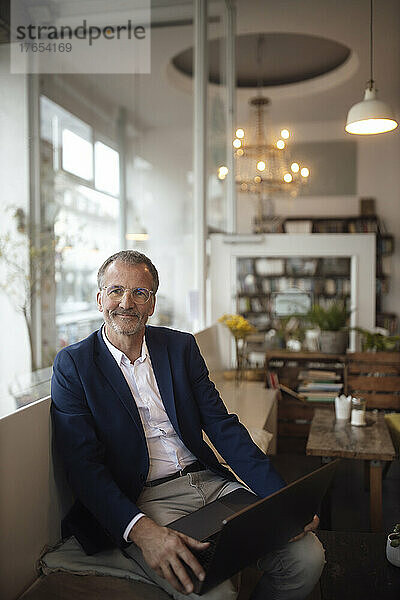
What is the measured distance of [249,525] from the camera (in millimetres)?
1528

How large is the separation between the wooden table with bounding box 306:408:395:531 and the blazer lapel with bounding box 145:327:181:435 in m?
1.16

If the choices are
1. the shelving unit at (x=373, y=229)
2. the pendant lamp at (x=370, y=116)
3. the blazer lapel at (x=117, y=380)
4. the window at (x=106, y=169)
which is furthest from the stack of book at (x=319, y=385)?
the shelving unit at (x=373, y=229)

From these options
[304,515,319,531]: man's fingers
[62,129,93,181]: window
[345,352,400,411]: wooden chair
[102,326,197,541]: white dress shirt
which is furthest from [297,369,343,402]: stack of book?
[62,129,93,181]: window

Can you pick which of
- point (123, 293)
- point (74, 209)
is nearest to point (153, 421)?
point (123, 293)

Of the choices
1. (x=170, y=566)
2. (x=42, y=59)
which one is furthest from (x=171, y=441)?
(x=42, y=59)

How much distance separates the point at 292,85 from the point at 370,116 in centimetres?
494

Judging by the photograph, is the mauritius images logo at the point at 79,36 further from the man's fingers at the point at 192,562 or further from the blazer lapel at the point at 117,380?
the man's fingers at the point at 192,562

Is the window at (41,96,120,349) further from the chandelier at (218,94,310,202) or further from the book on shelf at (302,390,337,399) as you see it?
the book on shelf at (302,390,337,399)

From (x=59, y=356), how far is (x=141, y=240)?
6929 millimetres

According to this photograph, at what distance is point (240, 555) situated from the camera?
A: 1580 mm

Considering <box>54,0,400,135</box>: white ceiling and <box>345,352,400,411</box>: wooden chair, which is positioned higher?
<box>54,0,400,135</box>: white ceiling

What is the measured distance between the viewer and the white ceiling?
552 centimetres

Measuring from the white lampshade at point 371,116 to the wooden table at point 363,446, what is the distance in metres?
1.82

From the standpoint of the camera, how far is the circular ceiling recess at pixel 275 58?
706 cm
